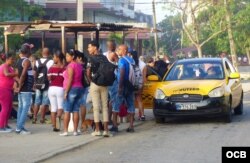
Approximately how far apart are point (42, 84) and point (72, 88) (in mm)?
2684

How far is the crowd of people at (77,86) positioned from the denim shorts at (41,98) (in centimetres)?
81

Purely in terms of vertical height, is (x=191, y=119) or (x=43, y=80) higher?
(x=43, y=80)

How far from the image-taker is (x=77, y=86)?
13.2m

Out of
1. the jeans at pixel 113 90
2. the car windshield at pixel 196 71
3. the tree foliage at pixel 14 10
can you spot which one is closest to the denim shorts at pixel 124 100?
the jeans at pixel 113 90

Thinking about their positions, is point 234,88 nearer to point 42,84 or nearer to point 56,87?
point 42,84

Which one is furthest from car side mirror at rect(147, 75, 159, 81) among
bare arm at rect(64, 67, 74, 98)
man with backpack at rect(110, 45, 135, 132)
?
bare arm at rect(64, 67, 74, 98)

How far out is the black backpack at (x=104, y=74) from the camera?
12922 millimetres

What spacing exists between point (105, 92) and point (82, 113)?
1051mm

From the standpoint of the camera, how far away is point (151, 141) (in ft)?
41.3

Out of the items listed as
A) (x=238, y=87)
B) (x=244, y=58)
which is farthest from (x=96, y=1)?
(x=244, y=58)

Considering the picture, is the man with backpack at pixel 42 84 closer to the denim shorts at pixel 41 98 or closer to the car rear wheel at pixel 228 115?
the denim shorts at pixel 41 98

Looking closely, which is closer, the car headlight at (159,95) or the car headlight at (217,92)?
the car headlight at (217,92)

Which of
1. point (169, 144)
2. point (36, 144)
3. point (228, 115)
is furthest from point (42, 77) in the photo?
point (169, 144)

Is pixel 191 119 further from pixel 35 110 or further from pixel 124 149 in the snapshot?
pixel 124 149
